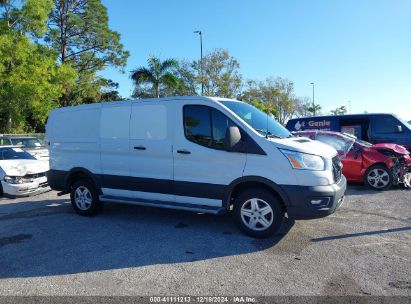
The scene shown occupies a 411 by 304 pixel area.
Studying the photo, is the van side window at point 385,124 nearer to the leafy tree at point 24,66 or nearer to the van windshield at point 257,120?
the van windshield at point 257,120

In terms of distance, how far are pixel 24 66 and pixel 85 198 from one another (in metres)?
18.0

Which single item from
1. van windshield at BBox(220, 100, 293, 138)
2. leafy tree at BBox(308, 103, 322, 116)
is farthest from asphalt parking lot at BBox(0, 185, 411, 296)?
leafy tree at BBox(308, 103, 322, 116)

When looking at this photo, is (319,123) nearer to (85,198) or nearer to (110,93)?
(85,198)

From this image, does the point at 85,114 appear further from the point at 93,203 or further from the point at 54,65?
the point at 54,65

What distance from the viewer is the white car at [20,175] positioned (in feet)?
30.1

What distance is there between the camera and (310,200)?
5035 millimetres

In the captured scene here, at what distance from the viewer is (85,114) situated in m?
7.07

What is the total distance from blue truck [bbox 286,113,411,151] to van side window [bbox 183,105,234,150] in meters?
9.13

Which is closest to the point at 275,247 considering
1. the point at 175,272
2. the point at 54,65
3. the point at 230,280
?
the point at 230,280

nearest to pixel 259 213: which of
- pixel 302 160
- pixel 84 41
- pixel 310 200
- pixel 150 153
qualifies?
pixel 310 200

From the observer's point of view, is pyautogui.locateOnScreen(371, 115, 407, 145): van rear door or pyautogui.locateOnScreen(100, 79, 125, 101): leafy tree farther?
pyautogui.locateOnScreen(100, 79, 125, 101): leafy tree

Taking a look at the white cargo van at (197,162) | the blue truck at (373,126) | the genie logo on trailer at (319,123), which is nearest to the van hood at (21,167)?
the white cargo van at (197,162)

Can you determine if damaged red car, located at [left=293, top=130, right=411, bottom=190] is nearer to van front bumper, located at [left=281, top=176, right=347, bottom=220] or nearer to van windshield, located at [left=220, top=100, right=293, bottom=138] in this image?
van windshield, located at [left=220, top=100, right=293, bottom=138]

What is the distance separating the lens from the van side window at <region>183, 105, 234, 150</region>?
18.3ft
